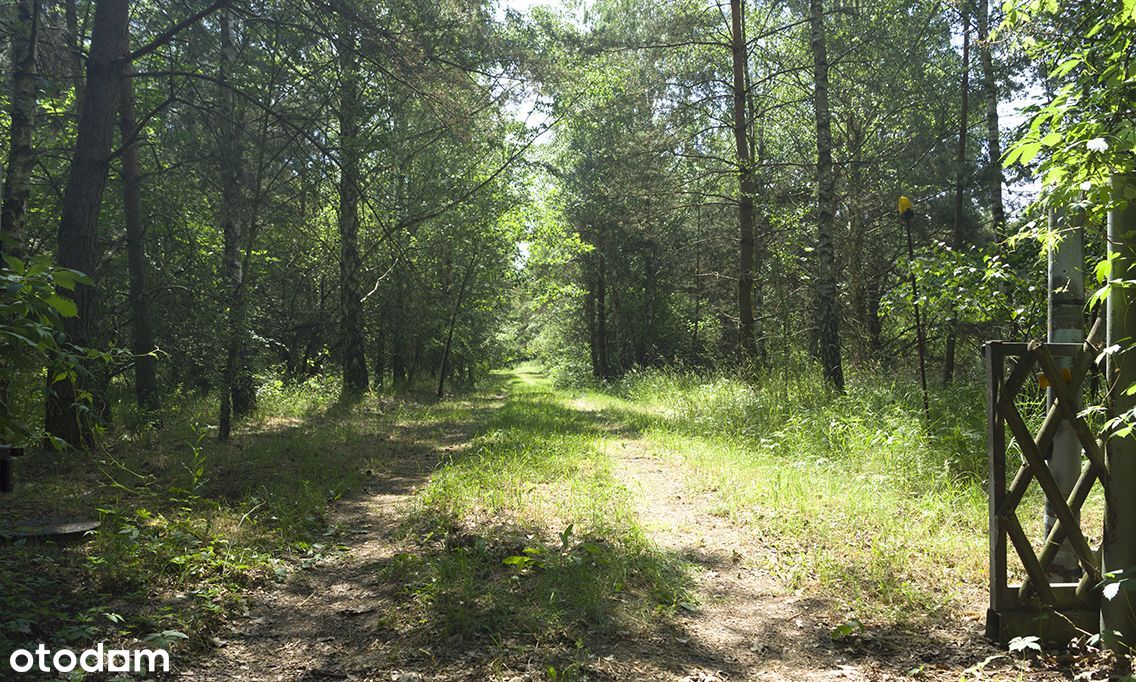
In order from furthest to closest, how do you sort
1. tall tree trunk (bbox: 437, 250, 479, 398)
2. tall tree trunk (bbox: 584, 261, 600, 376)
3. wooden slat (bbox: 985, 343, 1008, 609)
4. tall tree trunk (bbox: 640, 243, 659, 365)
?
tall tree trunk (bbox: 584, 261, 600, 376) < tall tree trunk (bbox: 640, 243, 659, 365) < tall tree trunk (bbox: 437, 250, 479, 398) < wooden slat (bbox: 985, 343, 1008, 609)

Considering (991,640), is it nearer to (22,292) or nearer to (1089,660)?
(1089,660)

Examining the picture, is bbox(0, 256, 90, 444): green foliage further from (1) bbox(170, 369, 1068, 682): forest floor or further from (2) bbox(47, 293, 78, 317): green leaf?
(1) bbox(170, 369, 1068, 682): forest floor

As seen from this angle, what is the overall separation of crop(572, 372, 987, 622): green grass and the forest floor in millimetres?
186

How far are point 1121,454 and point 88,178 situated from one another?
9.59 metres

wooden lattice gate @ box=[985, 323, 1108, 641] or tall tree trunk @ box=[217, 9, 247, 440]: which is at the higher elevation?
tall tree trunk @ box=[217, 9, 247, 440]

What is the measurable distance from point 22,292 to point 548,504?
4.22m

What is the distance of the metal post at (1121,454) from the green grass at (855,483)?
886 mm

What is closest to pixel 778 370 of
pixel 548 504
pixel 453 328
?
pixel 548 504

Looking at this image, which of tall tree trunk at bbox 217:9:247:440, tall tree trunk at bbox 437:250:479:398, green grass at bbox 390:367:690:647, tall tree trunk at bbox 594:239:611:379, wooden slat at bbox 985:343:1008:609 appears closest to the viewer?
wooden slat at bbox 985:343:1008:609

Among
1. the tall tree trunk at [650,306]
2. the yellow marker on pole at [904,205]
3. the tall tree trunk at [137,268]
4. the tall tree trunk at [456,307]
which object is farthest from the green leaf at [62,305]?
the tall tree trunk at [650,306]

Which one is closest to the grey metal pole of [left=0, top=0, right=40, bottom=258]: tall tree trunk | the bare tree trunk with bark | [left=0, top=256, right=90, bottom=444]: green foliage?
[left=0, top=256, right=90, bottom=444]: green foliage

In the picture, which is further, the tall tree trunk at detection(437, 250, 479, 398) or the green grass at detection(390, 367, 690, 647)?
the tall tree trunk at detection(437, 250, 479, 398)

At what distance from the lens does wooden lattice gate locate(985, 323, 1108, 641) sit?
3180 mm

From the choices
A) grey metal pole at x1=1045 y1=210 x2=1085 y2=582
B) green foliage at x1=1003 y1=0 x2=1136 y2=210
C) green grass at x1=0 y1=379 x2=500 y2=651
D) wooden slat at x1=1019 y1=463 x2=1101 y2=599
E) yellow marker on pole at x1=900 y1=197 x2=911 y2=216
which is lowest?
green grass at x1=0 y1=379 x2=500 y2=651
